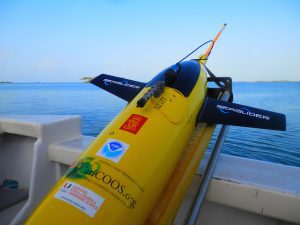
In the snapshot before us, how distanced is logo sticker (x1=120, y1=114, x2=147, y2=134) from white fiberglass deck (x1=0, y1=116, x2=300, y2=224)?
1.92 feet

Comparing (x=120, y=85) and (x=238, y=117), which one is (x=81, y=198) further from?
(x=120, y=85)

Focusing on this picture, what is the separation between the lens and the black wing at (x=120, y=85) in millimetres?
2631

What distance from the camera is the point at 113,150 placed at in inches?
50.4

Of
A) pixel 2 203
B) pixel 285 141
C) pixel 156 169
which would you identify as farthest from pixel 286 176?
pixel 285 141

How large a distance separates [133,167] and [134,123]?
30 cm

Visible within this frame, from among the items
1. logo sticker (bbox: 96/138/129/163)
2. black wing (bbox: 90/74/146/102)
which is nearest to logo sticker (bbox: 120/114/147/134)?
logo sticker (bbox: 96/138/129/163)

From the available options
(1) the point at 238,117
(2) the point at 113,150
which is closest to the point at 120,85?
(1) the point at 238,117

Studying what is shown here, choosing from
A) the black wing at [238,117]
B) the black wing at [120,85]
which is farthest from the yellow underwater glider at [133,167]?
the black wing at [120,85]

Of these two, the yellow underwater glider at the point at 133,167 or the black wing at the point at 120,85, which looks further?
the black wing at the point at 120,85

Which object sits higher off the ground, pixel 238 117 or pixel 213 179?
pixel 238 117

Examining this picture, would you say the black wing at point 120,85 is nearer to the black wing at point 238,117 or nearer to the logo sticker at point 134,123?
the black wing at point 238,117

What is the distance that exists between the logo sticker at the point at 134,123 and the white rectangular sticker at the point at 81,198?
0.42m

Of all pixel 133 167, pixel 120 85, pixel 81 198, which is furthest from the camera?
pixel 120 85

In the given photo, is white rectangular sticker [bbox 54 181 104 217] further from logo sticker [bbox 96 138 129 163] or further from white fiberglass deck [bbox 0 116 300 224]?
white fiberglass deck [bbox 0 116 300 224]
